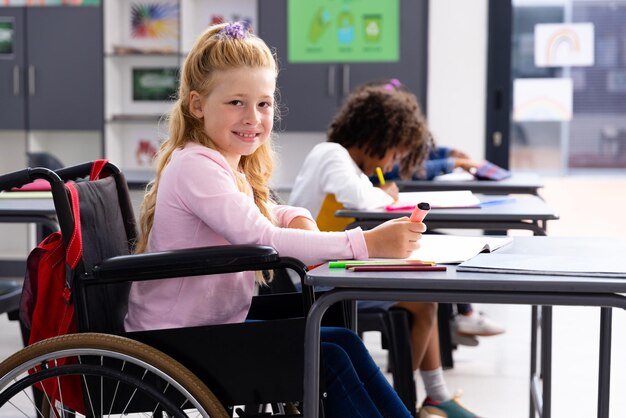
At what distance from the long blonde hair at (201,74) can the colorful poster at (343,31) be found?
3456 millimetres

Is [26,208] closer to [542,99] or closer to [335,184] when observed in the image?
[335,184]

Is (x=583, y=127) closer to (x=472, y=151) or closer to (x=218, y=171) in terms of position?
(x=472, y=151)

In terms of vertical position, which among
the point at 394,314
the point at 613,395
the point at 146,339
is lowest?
the point at 613,395

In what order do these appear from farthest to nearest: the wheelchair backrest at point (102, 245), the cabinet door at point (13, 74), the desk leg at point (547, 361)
→ 1. the cabinet door at point (13, 74)
2. the desk leg at point (547, 361)
3. the wheelchair backrest at point (102, 245)

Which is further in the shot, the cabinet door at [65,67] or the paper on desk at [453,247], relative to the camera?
the cabinet door at [65,67]

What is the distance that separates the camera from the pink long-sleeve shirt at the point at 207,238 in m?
1.58

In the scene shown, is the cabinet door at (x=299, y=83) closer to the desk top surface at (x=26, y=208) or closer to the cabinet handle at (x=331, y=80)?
the cabinet handle at (x=331, y=80)

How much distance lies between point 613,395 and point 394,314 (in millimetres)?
985

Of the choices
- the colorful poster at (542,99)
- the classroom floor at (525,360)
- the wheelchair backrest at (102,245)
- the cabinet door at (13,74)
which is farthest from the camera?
the cabinet door at (13,74)

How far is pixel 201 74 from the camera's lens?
176 cm

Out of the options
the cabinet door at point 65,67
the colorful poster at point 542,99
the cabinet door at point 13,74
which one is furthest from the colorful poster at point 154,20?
the colorful poster at point 542,99

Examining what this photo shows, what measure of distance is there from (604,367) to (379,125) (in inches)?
59.6

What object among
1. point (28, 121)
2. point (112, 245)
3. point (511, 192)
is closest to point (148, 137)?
→ point (28, 121)

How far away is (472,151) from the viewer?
533 centimetres
